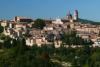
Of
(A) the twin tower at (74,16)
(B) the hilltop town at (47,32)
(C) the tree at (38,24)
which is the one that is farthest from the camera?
(A) the twin tower at (74,16)

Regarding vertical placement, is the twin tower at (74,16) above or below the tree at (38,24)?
above

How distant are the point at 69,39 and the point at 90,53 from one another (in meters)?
6.19

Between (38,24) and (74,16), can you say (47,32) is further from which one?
(74,16)

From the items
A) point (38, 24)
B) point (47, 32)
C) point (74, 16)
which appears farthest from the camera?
point (74, 16)

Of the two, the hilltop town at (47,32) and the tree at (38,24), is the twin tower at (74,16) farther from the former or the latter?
the tree at (38,24)

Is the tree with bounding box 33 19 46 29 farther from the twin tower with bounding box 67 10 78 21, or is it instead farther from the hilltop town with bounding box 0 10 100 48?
the twin tower with bounding box 67 10 78 21

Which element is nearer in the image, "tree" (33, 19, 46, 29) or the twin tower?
"tree" (33, 19, 46, 29)

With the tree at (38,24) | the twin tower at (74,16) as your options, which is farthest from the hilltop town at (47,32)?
the twin tower at (74,16)

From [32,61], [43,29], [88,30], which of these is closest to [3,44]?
[32,61]

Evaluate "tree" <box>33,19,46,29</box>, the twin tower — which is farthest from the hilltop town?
the twin tower

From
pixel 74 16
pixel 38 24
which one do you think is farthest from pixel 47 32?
pixel 74 16

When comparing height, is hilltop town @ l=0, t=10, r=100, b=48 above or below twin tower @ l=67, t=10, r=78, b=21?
below

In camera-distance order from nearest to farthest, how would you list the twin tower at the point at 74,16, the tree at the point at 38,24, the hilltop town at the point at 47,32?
the hilltop town at the point at 47,32 → the tree at the point at 38,24 → the twin tower at the point at 74,16

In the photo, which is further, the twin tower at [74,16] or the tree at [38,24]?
the twin tower at [74,16]
